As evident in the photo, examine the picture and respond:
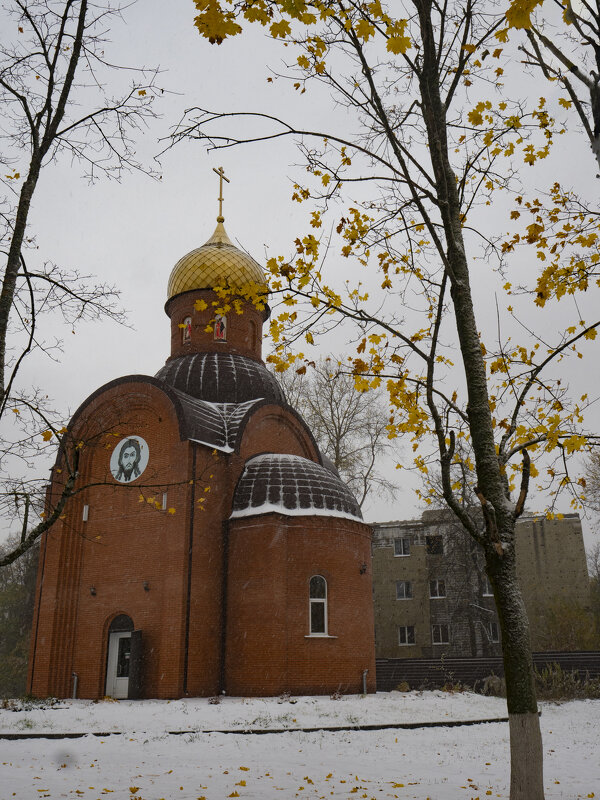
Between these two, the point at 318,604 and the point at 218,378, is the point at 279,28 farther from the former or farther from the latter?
the point at 218,378

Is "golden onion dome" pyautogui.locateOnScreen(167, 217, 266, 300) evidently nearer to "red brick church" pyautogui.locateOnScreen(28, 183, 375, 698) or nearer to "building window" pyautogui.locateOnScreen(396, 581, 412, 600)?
"red brick church" pyautogui.locateOnScreen(28, 183, 375, 698)

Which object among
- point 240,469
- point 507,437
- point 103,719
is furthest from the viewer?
point 240,469

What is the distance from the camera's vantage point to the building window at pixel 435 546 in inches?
1319

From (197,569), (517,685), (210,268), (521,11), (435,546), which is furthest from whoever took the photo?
(435,546)

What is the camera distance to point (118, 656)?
674 inches

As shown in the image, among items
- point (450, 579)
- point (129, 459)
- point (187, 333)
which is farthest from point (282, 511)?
point (450, 579)

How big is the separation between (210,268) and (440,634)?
67.1 feet

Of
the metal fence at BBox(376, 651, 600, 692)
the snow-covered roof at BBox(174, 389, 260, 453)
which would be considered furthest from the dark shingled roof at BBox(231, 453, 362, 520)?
the metal fence at BBox(376, 651, 600, 692)

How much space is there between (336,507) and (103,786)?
11.3m

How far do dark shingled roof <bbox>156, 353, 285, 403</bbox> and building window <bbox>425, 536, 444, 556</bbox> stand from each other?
1531 centimetres

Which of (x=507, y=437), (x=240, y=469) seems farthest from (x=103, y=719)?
(x=507, y=437)

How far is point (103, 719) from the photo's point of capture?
11.8 meters

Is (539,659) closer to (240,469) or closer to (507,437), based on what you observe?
(240,469)

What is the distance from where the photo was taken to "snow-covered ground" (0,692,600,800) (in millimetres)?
6875
